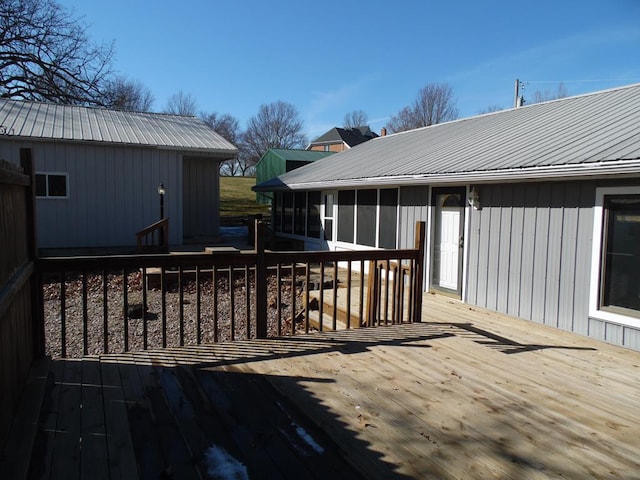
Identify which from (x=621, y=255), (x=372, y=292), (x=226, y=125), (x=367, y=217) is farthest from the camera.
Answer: (x=226, y=125)

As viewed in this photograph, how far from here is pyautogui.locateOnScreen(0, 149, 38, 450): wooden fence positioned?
8.34 ft

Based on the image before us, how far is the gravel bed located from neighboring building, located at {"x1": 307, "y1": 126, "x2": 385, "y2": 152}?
33370mm

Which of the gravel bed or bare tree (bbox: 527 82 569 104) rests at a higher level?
bare tree (bbox: 527 82 569 104)

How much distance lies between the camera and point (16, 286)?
280 centimetres

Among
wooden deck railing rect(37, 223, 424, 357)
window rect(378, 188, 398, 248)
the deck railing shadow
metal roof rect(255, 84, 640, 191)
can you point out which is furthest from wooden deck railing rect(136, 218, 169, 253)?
the deck railing shadow

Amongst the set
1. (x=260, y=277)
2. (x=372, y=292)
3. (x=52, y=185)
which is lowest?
(x=372, y=292)

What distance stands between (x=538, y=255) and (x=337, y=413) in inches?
168

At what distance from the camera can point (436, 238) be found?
8047mm

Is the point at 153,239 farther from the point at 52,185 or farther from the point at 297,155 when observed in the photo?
the point at 297,155

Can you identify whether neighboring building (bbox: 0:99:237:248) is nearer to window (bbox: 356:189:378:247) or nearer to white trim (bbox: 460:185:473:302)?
window (bbox: 356:189:378:247)

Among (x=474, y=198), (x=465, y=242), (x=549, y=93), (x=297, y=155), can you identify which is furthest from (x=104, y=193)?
(x=549, y=93)

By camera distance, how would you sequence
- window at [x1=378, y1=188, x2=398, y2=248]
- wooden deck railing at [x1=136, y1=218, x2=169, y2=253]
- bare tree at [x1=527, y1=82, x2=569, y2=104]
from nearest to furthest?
window at [x1=378, y1=188, x2=398, y2=248] < wooden deck railing at [x1=136, y1=218, x2=169, y2=253] < bare tree at [x1=527, y1=82, x2=569, y2=104]

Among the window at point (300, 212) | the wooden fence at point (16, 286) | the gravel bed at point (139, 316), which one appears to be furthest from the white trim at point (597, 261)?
the window at point (300, 212)

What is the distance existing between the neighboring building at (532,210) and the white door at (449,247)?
0.02m
